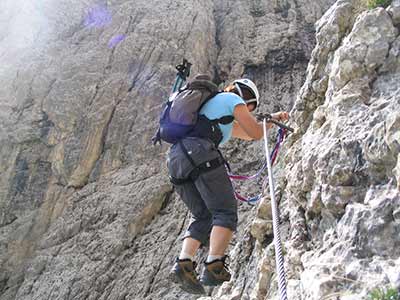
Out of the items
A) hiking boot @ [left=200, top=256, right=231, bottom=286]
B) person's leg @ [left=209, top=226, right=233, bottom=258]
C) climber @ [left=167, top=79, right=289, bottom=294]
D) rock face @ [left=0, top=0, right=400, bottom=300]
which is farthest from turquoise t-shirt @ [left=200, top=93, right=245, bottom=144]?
hiking boot @ [left=200, top=256, right=231, bottom=286]

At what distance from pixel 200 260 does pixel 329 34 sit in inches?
213

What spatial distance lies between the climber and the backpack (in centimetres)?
7

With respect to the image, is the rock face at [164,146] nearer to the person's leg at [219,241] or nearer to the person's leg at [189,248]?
the person's leg at [219,241]

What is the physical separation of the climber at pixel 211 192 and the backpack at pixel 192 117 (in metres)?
0.07

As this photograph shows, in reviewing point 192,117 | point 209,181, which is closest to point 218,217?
point 209,181

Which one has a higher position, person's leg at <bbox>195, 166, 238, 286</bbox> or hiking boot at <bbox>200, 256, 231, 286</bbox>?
person's leg at <bbox>195, 166, 238, 286</bbox>

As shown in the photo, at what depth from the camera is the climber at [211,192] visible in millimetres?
4820

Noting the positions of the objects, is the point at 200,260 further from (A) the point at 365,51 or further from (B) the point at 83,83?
(B) the point at 83,83

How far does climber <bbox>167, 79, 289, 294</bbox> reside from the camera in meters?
4.82

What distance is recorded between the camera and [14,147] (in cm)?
1419

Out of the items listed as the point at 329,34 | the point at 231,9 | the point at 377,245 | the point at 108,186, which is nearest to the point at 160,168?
the point at 108,186

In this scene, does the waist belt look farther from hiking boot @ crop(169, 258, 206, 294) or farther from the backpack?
hiking boot @ crop(169, 258, 206, 294)

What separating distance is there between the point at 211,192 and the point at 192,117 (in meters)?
0.78

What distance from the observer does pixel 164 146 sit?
13203 millimetres
